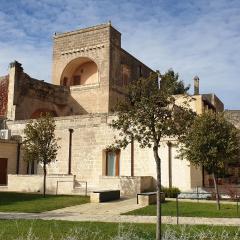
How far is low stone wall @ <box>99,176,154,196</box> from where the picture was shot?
22594 millimetres

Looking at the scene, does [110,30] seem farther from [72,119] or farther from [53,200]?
[53,200]

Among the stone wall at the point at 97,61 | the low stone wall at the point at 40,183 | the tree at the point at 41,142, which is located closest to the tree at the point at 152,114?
the tree at the point at 41,142

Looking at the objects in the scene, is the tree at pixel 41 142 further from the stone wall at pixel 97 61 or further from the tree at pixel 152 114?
the stone wall at pixel 97 61

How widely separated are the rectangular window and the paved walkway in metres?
7.48

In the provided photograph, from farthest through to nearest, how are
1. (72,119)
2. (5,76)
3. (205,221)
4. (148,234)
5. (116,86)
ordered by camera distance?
(116,86) → (5,76) → (72,119) → (205,221) → (148,234)

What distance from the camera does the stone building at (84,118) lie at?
79.5 feet

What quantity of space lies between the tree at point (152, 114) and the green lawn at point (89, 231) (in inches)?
72.8

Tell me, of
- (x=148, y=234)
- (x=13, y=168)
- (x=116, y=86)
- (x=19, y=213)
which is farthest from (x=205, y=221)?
(x=116, y=86)

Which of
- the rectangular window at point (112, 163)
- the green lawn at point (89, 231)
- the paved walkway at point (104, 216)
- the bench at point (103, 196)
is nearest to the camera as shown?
the green lawn at point (89, 231)

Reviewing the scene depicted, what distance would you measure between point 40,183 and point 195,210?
41.1 feet

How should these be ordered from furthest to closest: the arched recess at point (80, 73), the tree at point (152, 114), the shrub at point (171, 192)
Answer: the arched recess at point (80, 73) < the shrub at point (171, 192) < the tree at point (152, 114)

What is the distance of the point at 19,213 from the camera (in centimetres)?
1567

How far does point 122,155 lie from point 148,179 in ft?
9.49

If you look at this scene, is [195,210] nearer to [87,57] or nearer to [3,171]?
[3,171]
